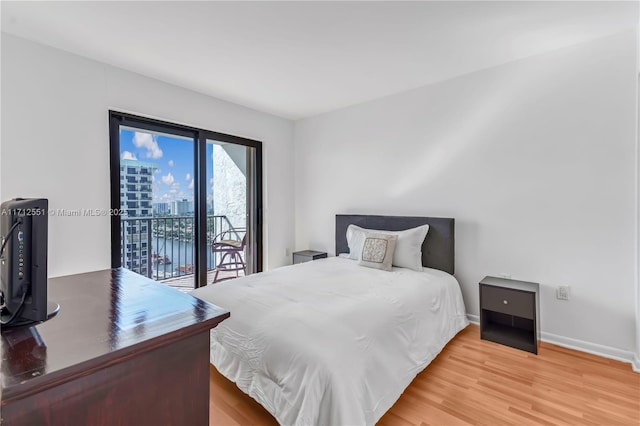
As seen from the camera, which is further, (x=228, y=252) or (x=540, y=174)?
(x=228, y=252)

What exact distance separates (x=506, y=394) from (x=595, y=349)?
1135mm

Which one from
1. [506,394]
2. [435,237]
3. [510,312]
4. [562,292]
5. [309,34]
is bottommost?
[506,394]

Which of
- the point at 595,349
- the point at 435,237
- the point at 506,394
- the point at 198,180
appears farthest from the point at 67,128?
the point at 595,349

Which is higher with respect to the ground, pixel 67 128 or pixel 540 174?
pixel 67 128

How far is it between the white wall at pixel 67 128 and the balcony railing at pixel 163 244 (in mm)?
366

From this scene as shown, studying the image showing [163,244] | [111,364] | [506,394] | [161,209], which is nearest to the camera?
[111,364]

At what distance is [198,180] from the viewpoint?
3.52 metres

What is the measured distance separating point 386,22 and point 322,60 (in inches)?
27.8

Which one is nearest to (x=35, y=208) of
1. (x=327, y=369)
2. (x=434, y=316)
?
(x=327, y=369)

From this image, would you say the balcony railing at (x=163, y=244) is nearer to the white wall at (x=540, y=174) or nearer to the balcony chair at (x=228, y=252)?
the balcony chair at (x=228, y=252)

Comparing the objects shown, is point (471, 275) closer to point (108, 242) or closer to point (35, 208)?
point (35, 208)

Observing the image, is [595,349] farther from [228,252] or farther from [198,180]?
[198,180]

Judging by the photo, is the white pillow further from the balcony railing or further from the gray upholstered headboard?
the balcony railing

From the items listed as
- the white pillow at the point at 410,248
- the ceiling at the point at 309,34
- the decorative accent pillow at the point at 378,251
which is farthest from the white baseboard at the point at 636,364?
the ceiling at the point at 309,34
